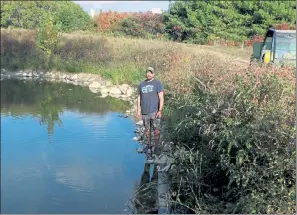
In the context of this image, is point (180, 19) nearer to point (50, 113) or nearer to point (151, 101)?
point (50, 113)

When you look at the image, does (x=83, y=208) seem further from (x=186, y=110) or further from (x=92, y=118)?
(x=92, y=118)

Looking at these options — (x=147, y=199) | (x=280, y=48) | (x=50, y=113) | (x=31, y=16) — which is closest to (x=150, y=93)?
(x=147, y=199)

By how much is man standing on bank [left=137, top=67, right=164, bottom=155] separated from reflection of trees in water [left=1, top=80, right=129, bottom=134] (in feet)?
11.0

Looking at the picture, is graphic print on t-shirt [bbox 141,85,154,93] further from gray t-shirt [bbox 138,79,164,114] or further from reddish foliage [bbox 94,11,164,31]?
reddish foliage [bbox 94,11,164,31]

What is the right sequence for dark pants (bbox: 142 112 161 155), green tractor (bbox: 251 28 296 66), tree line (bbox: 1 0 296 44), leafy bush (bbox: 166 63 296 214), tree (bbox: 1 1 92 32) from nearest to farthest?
leafy bush (bbox: 166 63 296 214)
dark pants (bbox: 142 112 161 155)
green tractor (bbox: 251 28 296 66)
tree line (bbox: 1 0 296 44)
tree (bbox: 1 1 92 32)

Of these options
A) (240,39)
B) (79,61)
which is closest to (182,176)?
(79,61)

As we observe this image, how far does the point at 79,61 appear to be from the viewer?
20.3 meters

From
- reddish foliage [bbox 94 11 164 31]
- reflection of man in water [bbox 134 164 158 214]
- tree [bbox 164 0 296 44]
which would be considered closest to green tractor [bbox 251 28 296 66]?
reflection of man in water [bbox 134 164 158 214]

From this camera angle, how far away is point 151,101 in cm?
742

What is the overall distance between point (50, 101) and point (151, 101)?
778 cm

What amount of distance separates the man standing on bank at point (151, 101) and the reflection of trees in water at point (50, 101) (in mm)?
3359

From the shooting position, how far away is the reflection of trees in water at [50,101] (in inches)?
492

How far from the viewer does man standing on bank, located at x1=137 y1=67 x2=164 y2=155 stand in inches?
292

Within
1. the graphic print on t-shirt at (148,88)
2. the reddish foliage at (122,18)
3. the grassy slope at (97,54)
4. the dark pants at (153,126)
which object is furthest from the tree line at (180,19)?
the graphic print on t-shirt at (148,88)
